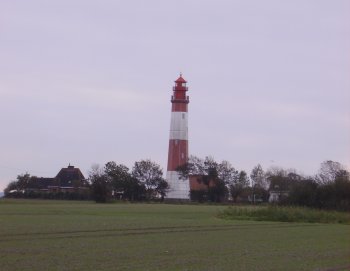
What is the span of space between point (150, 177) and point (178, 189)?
1154 centimetres

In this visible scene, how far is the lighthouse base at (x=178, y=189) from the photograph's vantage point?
137m

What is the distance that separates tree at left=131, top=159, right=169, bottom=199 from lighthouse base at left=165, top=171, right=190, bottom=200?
134cm

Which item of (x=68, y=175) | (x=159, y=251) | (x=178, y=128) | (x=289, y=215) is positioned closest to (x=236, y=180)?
(x=178, y=128)

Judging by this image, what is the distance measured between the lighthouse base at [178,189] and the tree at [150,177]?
1.34 meters

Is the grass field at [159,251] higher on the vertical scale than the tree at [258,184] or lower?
lower

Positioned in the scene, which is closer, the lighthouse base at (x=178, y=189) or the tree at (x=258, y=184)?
the lighthouse base at (x=178, y=189)

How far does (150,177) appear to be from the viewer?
150m

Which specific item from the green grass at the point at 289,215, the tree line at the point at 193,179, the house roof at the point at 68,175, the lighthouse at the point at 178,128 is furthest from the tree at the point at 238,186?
the green grass at the point at 289,215

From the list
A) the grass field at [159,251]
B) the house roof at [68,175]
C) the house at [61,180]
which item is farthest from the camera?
the house roof at [68,175]

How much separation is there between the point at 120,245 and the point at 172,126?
95.4 m

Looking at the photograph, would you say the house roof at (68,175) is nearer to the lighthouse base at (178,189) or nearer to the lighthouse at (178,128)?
the lighthouse base at (178,189)

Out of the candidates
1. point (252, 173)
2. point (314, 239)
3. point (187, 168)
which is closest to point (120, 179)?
point (187, 168)

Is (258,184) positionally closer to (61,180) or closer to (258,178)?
(258,178)

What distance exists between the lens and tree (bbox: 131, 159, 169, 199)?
142250 mm
